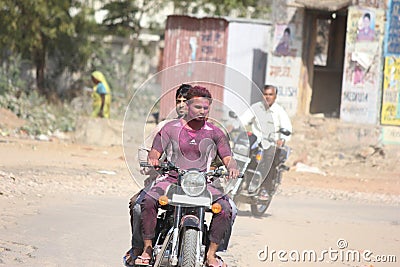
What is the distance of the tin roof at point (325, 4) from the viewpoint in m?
Answer: 17.7

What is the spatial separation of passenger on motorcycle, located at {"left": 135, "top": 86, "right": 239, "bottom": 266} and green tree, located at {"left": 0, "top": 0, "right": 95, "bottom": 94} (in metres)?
17.1

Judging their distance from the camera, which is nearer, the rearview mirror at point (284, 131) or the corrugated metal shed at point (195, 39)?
the rearview mirror at point (284, 131)

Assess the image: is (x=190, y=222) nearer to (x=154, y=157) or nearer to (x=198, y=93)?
(x=154, y=157)

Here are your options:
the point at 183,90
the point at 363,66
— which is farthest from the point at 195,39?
the point at 183,90

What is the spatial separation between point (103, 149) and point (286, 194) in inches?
234

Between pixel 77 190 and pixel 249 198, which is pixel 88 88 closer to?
pixel 77 190

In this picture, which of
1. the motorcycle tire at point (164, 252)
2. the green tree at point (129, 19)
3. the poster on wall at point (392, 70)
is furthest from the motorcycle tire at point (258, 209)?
the green tree at point (129, 19)

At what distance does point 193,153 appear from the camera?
5.71 metres

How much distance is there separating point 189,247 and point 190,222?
0.57ft

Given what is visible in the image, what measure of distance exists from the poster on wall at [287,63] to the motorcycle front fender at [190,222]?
44.8 feet

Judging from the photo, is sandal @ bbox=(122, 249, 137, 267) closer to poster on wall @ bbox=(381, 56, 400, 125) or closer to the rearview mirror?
the rearview mirror

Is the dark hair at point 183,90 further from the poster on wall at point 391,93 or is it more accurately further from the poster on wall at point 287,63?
the poster on wall at point 287,63

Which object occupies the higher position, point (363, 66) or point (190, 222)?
point (363, 66)

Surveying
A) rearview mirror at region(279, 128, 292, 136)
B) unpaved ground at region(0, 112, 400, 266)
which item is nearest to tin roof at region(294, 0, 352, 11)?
unpaved ground at region(0, 112, 400, 266)
